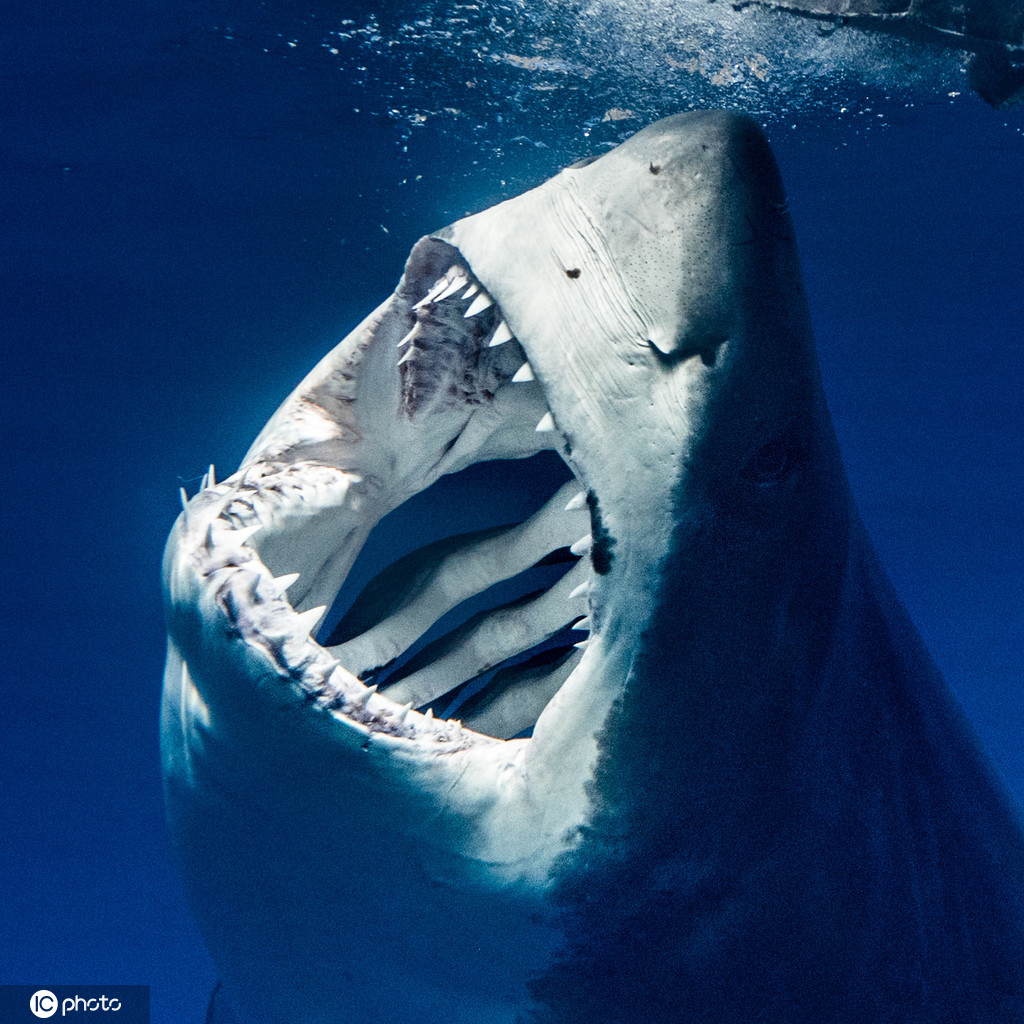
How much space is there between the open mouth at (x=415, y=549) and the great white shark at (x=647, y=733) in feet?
0.04

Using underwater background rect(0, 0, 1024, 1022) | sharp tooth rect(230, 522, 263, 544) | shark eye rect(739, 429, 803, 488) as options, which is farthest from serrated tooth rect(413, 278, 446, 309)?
underwater background rect(0, 0, 1024, 1022)

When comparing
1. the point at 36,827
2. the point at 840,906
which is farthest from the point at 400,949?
the point at 36,827

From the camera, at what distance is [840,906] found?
4.27 ft

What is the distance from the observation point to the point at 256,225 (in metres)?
7.00

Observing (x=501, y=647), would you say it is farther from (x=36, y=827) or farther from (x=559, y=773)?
(x=36, y=827)

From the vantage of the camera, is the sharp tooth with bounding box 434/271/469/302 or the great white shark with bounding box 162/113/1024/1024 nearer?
the great white shark with bounding box 162/113/1024/1024

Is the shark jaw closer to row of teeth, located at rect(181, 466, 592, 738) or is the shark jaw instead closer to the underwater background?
row of teeth, located at rect(181, 466, 592, 738)

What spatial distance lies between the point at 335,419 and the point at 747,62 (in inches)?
235

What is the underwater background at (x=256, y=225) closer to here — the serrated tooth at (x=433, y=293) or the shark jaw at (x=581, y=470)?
the shark jaw at (x=581, y=470)

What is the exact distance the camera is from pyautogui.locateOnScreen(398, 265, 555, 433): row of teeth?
1237 millimetres

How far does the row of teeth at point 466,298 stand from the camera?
1237 millimetres

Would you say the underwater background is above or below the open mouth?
above

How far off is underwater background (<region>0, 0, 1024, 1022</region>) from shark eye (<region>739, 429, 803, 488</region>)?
1166mm

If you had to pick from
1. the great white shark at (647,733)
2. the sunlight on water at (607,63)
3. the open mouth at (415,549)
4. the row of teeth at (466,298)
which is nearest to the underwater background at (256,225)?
the sunlight on water at (607,63)
